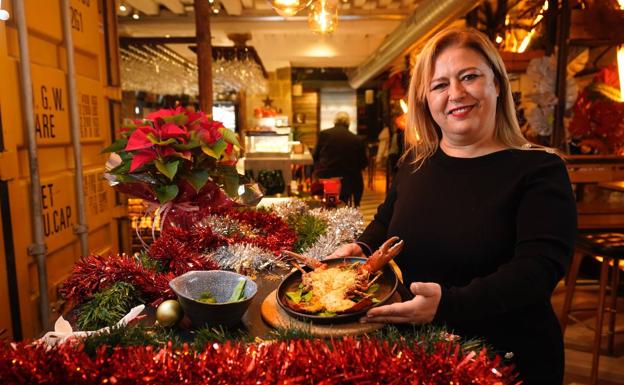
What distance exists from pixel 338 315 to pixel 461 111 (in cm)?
67

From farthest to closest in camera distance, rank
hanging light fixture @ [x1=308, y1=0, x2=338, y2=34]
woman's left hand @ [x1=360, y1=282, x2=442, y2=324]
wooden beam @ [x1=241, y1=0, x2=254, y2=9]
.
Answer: wooden beam @ [x1=241, y1=0, x2=254, y2=9] < hanging light fixture @ [x1=308, y1=0, x2=338, y2=34] < woman's left hand @ [x1=360, y1=282, x2=442, y2=324]

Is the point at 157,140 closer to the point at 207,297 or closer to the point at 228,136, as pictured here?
the point at 228,136

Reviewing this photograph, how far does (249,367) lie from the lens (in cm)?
71

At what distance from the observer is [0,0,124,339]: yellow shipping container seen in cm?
169

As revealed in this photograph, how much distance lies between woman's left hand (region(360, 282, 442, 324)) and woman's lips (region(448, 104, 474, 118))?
526mm

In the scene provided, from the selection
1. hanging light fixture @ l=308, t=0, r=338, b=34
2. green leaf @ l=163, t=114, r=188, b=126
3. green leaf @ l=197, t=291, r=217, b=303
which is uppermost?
hanging light fixture @ l=308, t=0, r=338, b=34

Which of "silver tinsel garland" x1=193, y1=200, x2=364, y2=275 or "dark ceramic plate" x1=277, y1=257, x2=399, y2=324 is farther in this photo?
"silver tinsel garland" x1=193, y1=200, x2=364, y2=275

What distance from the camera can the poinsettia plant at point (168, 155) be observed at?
1.38m

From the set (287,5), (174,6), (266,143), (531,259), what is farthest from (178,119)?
(174,6)

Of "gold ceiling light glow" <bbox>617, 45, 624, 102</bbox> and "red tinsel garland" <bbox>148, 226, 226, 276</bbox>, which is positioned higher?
"gold ceiling light glow" <bbox>617, 45, 624, 102</bbox>

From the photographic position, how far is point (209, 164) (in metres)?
1.53

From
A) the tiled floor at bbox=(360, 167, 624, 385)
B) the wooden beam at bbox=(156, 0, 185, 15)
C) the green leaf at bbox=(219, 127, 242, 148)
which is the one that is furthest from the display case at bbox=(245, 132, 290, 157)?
the green leaf at bbox=(219, 127, 242, 148)

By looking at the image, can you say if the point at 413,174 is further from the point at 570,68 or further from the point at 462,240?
the point at 570,68

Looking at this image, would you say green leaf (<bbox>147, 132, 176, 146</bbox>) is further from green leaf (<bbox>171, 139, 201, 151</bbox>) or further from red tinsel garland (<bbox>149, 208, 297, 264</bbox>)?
red tinsel garland (<bbox>149, 208, 297, 264</bbox>)
